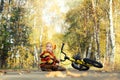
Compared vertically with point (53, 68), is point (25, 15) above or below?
above

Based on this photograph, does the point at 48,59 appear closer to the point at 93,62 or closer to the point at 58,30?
the point at 93,62

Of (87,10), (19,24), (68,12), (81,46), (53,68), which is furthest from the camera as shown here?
(68,12)

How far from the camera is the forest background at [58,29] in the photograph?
32625 millimetres

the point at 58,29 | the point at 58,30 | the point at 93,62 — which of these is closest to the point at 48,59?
the point at 93,62

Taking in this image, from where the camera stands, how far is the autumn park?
3231 cm

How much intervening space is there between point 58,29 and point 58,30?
0.36m

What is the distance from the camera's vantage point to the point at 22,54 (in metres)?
39.8

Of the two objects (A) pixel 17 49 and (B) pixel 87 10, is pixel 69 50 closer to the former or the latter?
(B) pixel 87 10

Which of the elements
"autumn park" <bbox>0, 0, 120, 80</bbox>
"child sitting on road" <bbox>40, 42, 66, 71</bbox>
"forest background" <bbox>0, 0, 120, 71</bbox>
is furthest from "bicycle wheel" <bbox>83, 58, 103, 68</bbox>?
"forest background" <bbox>0, 0, 120, 71</bbox>

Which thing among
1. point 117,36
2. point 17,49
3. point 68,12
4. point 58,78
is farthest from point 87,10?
point 58,78

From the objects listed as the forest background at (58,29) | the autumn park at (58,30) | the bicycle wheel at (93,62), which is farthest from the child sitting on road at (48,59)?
A: the forest background at (58,29)

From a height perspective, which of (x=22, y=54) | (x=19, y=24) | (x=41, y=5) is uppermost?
(x=41, y=5)

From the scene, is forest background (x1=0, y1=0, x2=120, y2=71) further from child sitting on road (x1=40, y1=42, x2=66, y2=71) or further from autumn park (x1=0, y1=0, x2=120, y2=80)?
child sitting on road (x1=40, y1=42, x2=66, y2=71)

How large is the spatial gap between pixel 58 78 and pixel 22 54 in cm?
3564
